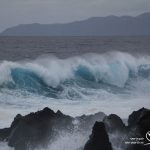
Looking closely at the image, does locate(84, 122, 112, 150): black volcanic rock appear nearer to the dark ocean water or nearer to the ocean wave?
the ocean wave

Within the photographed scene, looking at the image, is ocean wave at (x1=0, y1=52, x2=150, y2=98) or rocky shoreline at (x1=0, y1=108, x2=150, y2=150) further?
ocean wave at (x1=0, y1=52, x2=150, y2=98)

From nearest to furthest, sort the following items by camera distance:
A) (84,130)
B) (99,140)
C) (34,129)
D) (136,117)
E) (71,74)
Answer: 1. (99,140)
2. (34,129)
3. (136,117)
4. (84,130)
5. (71,74)

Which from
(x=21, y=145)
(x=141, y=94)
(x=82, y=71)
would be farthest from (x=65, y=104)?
(x=82, y=71)

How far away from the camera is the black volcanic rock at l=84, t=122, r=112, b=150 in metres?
8.70

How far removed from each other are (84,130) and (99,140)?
5.11ft

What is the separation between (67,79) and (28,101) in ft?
21.0

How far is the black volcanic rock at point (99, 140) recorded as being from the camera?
8.70m

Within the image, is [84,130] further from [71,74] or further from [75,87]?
[71,74]

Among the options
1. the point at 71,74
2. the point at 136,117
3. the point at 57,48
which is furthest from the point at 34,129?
the point at 57,48

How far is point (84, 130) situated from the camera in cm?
1029

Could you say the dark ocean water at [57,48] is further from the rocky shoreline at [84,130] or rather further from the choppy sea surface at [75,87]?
the rocky shoreline at [84,130]

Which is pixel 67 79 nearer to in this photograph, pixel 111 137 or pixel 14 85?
pixel 14 85

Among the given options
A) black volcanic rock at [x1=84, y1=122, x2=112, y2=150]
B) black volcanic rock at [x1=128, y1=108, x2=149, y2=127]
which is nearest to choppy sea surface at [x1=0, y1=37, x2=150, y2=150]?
black volcanic rock at [x1=84, y1=122, x2=112, y2=150]

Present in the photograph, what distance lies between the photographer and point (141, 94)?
1983cm
